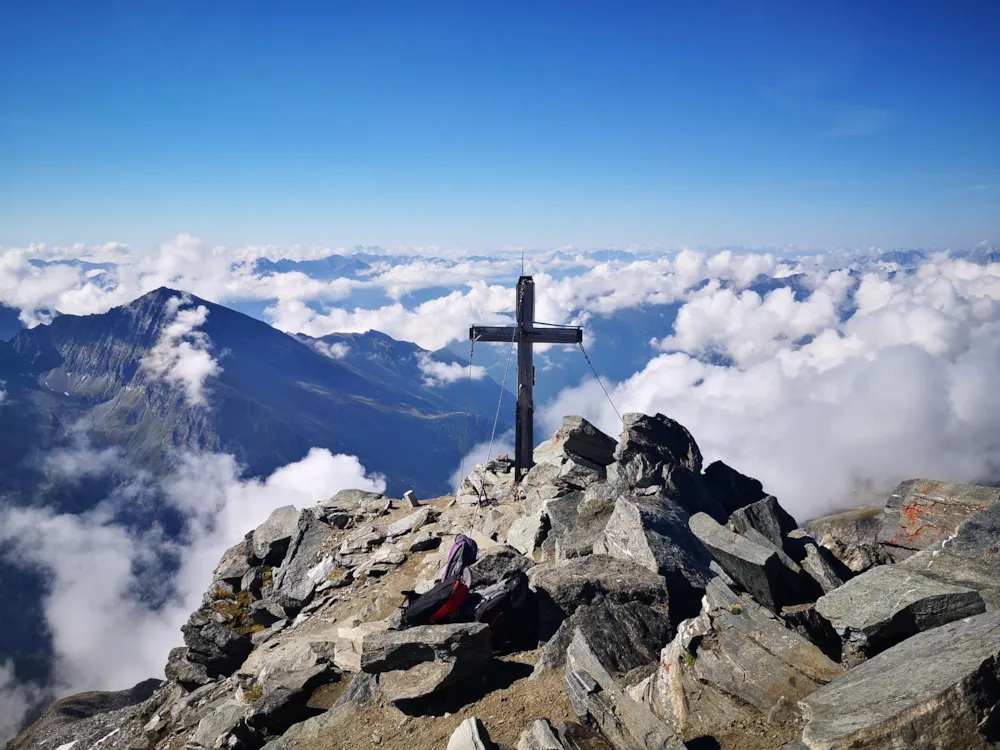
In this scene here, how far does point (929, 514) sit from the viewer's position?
53.5ft

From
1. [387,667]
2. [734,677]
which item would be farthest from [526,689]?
[734,677]

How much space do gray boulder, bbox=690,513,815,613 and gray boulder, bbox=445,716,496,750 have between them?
6243mm

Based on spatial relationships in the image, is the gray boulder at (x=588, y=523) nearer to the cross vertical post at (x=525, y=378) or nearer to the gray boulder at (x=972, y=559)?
the cross vertical post at (x=525, y=378)

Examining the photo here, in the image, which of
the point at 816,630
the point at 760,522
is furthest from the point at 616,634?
the point at 760,522

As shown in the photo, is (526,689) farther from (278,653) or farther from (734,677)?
(278,653)

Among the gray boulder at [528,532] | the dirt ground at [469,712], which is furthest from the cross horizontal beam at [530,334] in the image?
the dirt ground at [469,712]

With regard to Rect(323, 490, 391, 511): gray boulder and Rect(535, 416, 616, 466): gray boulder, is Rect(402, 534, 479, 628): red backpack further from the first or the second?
Rect(323, 490, 391, 511): gray boulder

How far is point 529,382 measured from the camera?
2464cm

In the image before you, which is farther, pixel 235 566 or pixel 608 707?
pixel 235 566

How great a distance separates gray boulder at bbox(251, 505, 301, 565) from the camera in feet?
82.6

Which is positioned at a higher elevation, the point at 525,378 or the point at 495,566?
the point at 525,378

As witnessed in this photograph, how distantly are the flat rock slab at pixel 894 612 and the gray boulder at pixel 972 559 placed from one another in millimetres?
402

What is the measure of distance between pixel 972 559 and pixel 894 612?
113 inches

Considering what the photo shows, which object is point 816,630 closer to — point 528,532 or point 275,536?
point 528,532
